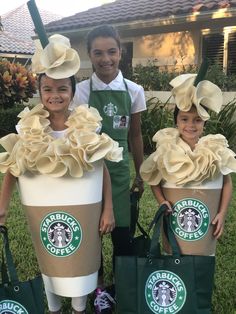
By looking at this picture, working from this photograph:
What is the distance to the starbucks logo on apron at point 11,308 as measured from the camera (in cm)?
194

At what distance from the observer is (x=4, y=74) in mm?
6578

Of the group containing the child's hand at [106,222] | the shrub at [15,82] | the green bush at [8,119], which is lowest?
the green bush at [8,119]

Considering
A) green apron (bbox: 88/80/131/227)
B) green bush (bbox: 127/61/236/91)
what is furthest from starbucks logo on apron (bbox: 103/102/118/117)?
green bush (bbox: 127/61/236/91)

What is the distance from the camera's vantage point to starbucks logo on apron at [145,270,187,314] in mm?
2068

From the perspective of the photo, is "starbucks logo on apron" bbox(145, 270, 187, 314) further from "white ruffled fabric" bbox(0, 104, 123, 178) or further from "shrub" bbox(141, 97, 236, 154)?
"shrub" bbox(141, 97, 236, 154)

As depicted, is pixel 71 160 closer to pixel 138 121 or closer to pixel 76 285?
pixel 76 285

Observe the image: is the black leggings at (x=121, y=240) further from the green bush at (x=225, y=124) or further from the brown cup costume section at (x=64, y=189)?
the green bush at (x=225, y=124)

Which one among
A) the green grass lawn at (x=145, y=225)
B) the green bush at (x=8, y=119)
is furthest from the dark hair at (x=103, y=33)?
the green bush at (x=8, y=119)

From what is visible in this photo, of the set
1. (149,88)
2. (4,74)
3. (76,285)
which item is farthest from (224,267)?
Result: (149,88)

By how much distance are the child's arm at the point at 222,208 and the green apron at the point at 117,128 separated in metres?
0.58

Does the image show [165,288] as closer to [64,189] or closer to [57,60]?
[64,189]

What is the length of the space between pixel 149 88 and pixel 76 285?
7.04m

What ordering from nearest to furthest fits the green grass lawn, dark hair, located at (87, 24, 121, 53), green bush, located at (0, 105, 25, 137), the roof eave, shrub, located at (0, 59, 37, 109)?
dark hair, located at (87, 24, 121, 53), the green grass lawn, shrub, located at (0, 59, 37, 109), the roof eave, green bush, located at (0, 105, 25, 137)

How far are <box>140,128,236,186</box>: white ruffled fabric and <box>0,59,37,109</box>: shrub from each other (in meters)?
4.84
